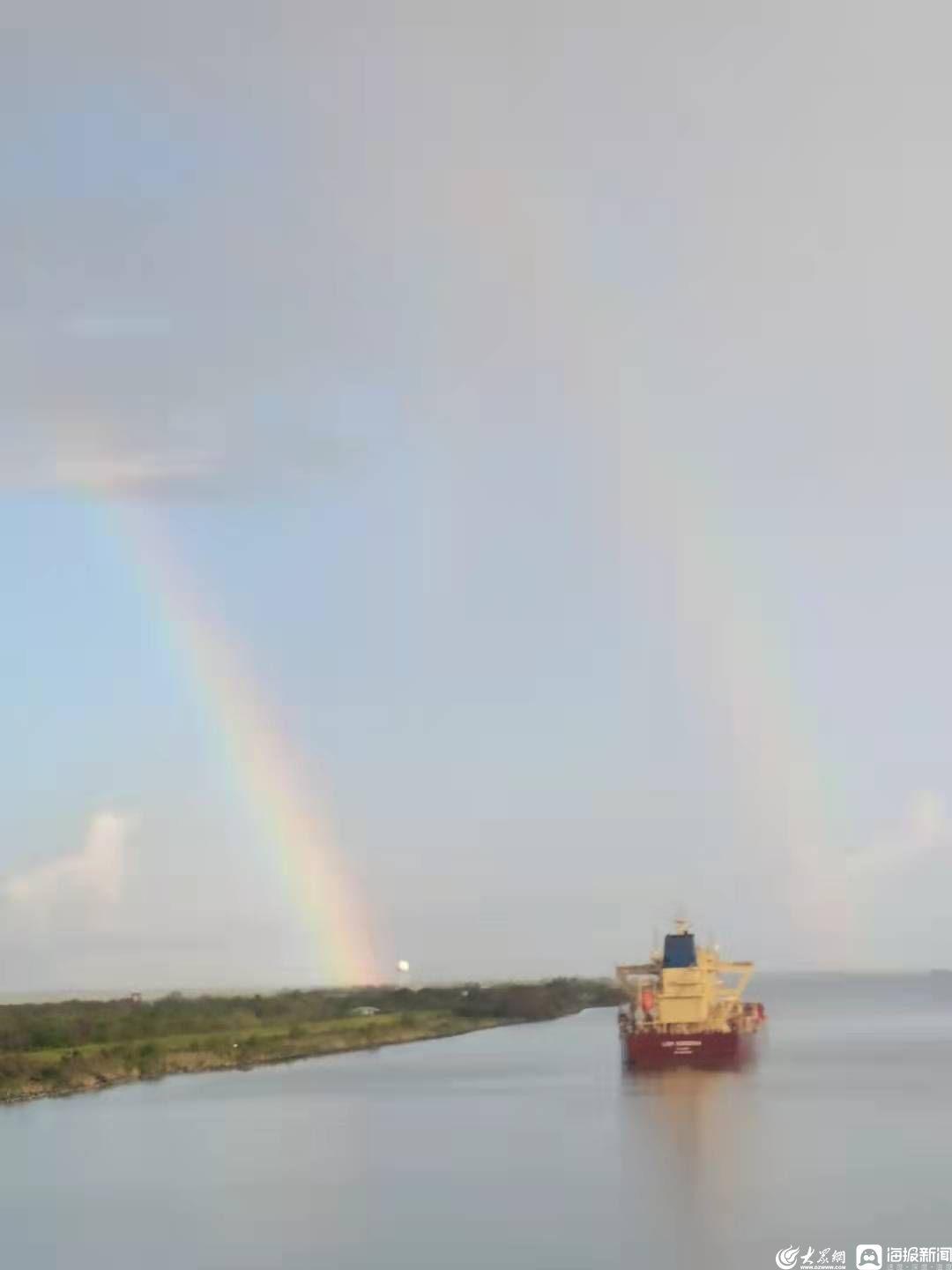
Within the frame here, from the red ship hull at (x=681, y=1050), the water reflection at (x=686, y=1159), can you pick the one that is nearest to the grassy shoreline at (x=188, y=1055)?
the red ship hull at (x=681, y=1050)

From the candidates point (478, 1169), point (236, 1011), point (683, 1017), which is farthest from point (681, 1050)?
point (236, 1011)

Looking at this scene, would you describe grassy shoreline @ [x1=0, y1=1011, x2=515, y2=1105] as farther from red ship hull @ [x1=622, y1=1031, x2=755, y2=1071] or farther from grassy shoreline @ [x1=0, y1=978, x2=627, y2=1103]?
red ship hull @ [x1=622, y1=1031, x2=755, y2=1071]

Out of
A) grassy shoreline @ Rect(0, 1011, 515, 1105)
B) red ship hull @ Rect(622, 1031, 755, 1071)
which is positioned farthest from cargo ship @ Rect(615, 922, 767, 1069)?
grassy shoreline @ Rect(0, 1011, 515, 1105)

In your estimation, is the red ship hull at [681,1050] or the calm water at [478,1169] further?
the red ship hull at [681,1050]

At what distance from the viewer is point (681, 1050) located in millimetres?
51406

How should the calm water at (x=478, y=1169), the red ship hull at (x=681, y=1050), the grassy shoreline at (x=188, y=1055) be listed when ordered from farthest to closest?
1. the red ship hull at (x=681, y=1050)
2. the grassy shoreline at (x=188, y=1055)
3. the calm water at (x=478, y=1169)

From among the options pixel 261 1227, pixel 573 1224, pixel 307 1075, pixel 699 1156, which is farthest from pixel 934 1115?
pixel 307 1075

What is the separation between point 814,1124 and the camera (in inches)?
1431

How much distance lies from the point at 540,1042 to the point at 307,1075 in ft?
81.9

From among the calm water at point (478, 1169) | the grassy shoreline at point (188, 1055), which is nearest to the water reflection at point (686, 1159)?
the calm water at point (478, 1169)

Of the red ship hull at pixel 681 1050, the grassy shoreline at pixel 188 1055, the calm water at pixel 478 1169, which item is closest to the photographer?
the calm water at pixel 478 1169

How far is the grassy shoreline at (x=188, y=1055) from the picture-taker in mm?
47781

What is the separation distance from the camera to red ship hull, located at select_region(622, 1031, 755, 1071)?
5150 cm

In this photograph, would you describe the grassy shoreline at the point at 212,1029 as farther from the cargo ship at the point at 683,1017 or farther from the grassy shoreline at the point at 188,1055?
the cargo ship at the point at 683,1017
